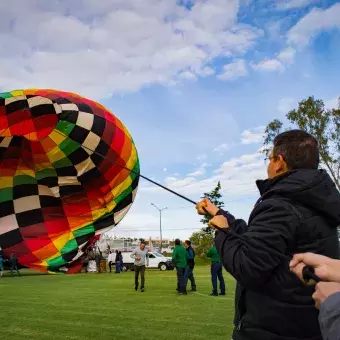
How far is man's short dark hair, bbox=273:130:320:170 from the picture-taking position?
2312 millimetres

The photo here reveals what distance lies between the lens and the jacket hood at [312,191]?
2.16 meters

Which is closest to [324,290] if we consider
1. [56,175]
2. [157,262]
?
[56,175]

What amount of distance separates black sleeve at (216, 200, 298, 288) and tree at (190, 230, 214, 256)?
44.8 m

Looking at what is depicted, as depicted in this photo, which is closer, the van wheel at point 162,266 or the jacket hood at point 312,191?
the jacket hood at point 312,191

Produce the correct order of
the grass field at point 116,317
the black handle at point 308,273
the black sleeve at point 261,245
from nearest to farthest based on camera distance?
the black handle at point 308,273
the black sleeve at point 261,245
the grass field at point 116,317

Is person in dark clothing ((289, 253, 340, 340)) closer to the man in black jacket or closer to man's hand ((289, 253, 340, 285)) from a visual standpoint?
man's hand ((289, 253, 340, 285))

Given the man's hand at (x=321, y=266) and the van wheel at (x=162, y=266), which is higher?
the man's hand at (x=321, y=266)

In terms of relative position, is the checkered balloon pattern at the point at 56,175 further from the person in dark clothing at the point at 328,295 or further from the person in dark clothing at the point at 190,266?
the person in dark clothing at the point at 328,295

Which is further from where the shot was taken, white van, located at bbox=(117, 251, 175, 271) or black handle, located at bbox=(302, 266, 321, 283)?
white van, located at bbox=(117, 251, 175, 271)

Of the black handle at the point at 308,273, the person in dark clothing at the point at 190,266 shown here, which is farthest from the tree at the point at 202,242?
the black handle at the point at 308,273

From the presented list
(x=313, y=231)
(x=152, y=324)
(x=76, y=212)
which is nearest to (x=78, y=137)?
(x=76, y=212)

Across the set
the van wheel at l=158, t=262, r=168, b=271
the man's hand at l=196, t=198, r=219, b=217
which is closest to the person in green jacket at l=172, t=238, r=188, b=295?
the man's hand at l=196, t=198, r=219, b=217

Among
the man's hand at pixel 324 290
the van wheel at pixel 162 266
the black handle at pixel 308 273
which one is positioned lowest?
the van wheel at pixel 162 266

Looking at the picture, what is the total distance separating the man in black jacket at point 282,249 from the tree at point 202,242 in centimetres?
4471
